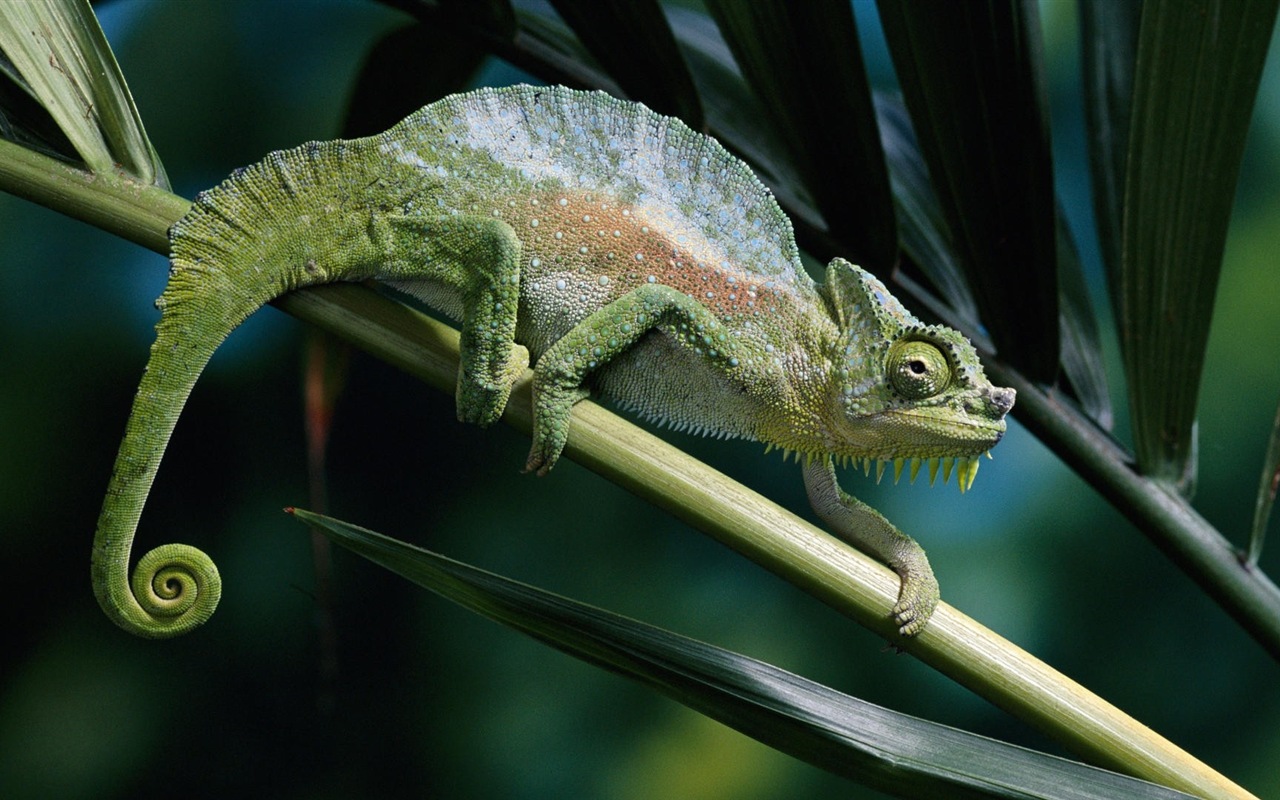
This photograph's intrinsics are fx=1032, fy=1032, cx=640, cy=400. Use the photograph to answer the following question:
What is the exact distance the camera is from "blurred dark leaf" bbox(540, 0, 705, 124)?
1579 millimetres

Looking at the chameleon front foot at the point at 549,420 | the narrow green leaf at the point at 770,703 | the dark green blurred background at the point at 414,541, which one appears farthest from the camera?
the dark green blurred background at the point at 414,541

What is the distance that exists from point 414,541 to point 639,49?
1451 mm

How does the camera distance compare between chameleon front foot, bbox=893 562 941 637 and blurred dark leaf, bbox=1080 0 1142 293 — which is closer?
chameleon front foot, bbox=893 562 941 637

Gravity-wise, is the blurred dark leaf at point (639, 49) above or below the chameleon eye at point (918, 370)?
above

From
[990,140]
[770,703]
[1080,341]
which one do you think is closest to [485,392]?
[770,703]

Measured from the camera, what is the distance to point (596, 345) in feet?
4.34

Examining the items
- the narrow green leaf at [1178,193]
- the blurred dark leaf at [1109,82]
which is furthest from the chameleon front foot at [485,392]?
the blurred dark leaf at [1109,82]

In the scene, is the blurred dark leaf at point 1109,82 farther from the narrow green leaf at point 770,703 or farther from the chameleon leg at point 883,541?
the narrow green leaf at point 770,703

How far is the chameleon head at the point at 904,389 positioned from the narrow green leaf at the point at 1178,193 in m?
0.47

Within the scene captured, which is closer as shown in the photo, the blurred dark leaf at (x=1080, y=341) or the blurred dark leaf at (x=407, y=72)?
the blurred dark leaf at (x=1080, y=341)

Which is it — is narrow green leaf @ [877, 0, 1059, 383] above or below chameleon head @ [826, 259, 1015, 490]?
above

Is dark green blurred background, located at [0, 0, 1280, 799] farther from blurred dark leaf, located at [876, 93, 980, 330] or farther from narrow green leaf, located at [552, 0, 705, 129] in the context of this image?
narrow green leaf, located at [552, 0, 705, 129]

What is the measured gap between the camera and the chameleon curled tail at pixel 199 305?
119cm

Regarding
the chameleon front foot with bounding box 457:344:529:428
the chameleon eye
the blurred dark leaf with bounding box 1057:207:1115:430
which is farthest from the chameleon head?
the blurred dark leaf with bounding box 1057:207:1115:430
